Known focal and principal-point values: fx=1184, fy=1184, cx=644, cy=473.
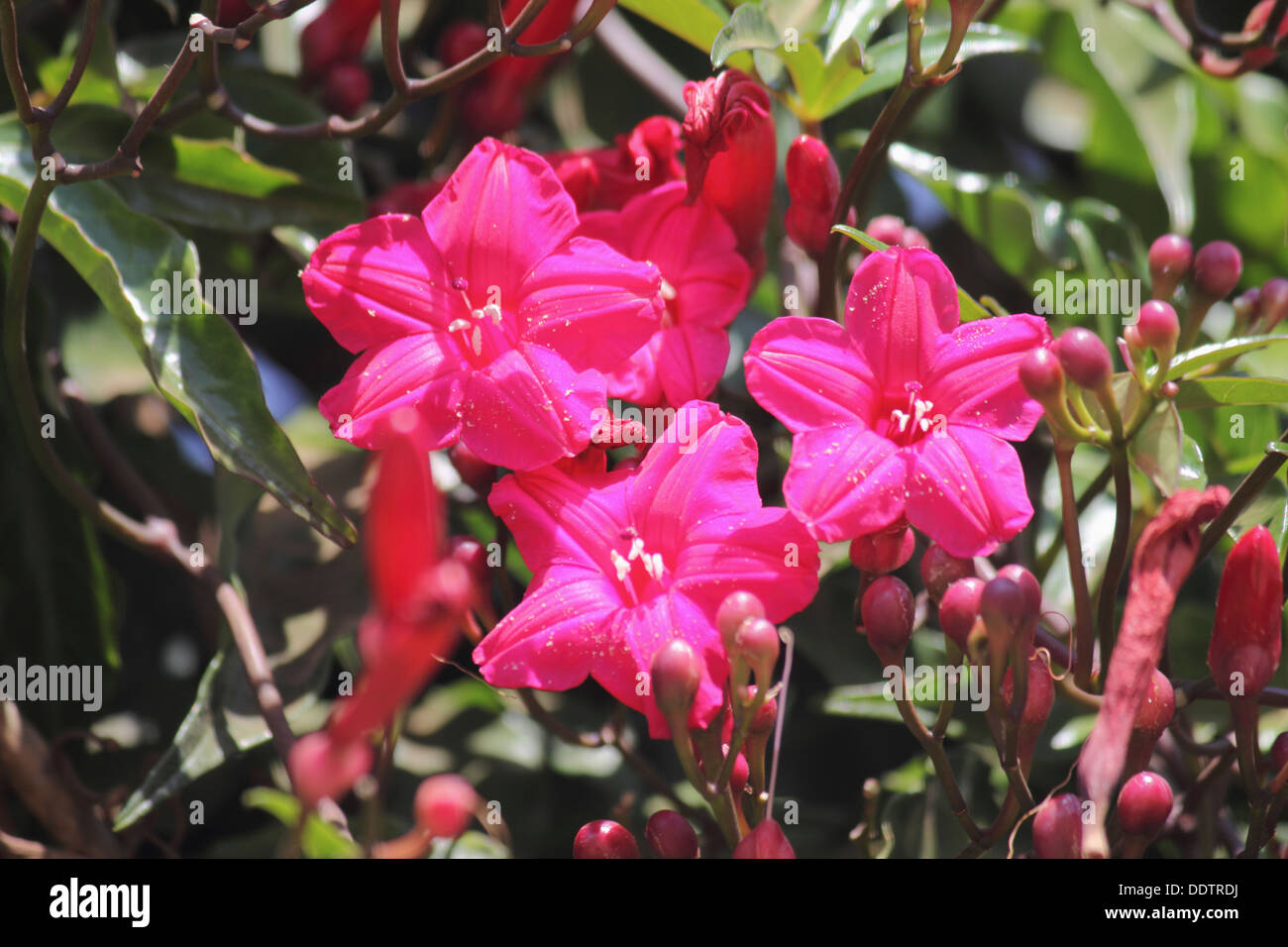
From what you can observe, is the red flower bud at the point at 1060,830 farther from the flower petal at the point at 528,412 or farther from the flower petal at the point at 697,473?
the flower petal at the point at 528,412

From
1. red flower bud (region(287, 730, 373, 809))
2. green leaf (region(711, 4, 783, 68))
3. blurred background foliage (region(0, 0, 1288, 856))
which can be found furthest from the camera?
blurred background foliage (region(0, 0, 1288, 856))

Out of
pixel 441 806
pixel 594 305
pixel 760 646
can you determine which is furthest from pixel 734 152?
pixel 441 806

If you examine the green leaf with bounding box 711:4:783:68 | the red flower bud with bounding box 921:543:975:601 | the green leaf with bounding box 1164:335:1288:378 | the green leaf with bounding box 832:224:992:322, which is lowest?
the red flower bud with bounding box 921:543:975:601

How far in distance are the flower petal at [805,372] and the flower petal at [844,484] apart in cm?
3

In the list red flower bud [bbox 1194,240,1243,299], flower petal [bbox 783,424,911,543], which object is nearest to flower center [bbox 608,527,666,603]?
flower petal [bbox 783,424,911,543]

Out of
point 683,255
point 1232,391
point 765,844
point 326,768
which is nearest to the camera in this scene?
point 326,768

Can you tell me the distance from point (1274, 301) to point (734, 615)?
24.8 inches

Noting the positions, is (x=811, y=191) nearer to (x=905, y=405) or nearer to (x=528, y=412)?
(x=905, y=405)

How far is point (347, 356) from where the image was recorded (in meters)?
1.66

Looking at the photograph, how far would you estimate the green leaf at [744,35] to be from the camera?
3.45 feet

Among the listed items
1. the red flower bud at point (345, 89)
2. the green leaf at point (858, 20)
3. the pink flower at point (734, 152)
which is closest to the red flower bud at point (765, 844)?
the pink flower at point (734, 152)

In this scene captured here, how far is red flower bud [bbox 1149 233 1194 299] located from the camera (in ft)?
3.64

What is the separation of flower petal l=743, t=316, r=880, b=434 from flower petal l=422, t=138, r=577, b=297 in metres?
0.23

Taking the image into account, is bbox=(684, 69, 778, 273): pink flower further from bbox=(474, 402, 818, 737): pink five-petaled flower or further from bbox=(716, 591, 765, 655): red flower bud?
bbox=(716, 591, 765, 655): red flower bud
